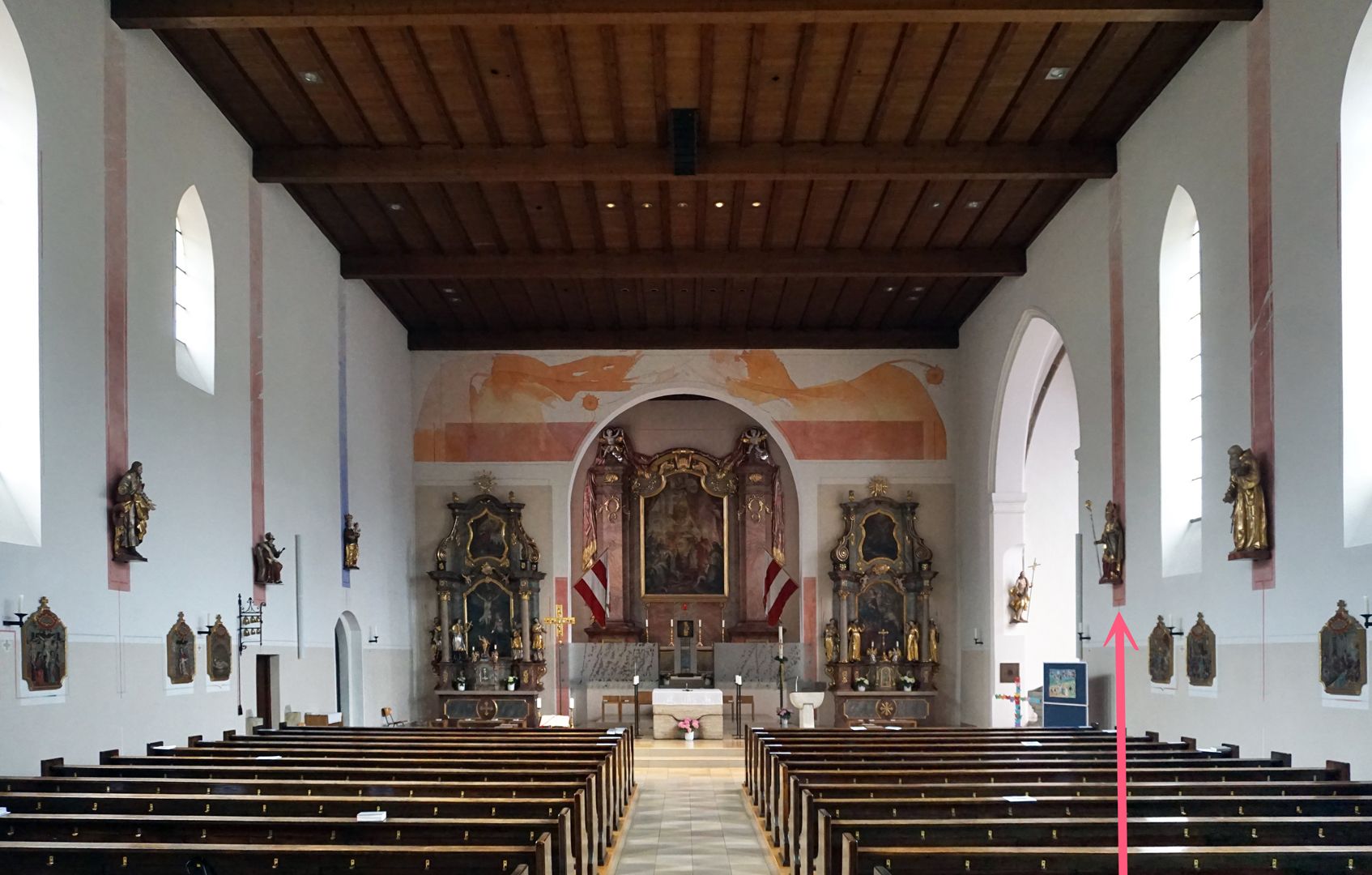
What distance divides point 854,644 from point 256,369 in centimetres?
1127

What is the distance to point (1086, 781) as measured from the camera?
873 centimetres

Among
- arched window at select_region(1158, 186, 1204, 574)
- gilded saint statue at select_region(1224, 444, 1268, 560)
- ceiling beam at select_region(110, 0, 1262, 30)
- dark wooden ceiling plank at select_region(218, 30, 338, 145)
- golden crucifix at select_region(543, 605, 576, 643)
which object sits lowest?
golden crucifix at select_region(543, 605, 576, 643)

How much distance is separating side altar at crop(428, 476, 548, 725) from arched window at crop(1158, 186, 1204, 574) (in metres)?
11.4

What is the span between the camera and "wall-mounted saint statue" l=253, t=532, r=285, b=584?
13.9 metres

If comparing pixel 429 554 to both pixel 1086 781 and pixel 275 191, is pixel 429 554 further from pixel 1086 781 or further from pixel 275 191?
pixel 1086 781

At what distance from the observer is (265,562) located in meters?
14.0

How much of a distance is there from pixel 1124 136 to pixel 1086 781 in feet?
25.3

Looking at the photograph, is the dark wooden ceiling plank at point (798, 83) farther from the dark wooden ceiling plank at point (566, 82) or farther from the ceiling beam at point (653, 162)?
the dark wooden ceiling plank at point (566, 82)

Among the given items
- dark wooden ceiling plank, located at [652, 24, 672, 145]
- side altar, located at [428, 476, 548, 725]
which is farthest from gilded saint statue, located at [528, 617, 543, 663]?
dark wooden ceiling plank, located at [652, 24, 672, 145]

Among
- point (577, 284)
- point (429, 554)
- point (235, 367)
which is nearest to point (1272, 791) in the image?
point (235, 367)

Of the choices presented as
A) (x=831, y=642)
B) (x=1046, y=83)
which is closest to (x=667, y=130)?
(x=1046, y=83)

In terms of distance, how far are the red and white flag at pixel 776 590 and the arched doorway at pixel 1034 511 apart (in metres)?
4.68

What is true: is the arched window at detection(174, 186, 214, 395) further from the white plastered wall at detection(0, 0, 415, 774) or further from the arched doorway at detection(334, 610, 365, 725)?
the arched doorway at detection(334, 610, 365, 725)

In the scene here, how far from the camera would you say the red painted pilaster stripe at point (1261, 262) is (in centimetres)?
1044
